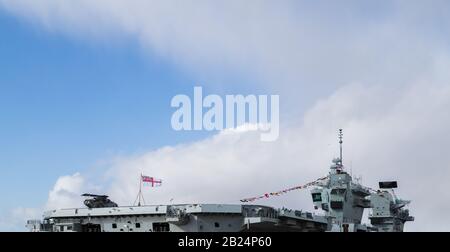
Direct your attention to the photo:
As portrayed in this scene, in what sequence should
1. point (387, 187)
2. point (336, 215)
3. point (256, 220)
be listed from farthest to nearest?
1. point (387, 187)
2. point (336, 215)
3. point (256, 220)

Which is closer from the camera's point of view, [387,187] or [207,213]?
[207,213]

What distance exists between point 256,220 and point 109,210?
11991 mm

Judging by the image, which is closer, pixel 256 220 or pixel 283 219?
pixel 256 220

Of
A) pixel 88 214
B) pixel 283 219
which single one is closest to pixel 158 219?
pixel 88 214

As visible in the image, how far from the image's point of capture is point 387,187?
228 feet

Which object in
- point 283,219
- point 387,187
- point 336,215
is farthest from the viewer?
point 387,187
